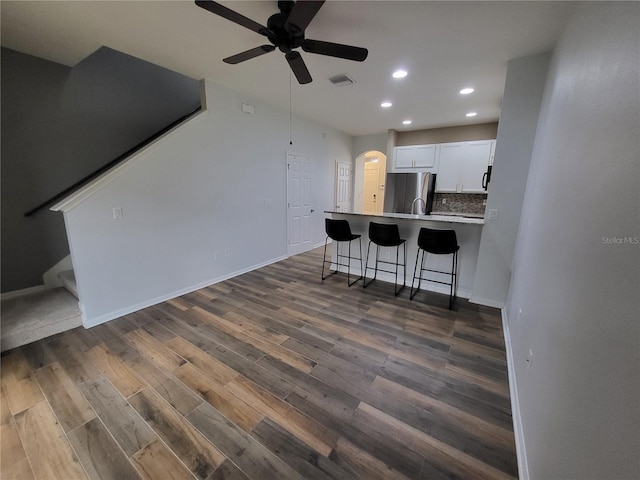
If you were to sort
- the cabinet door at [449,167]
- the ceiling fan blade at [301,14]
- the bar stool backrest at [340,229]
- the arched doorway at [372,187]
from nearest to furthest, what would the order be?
the ceiling fan blade at [301,14]
the bar stool backrest at [340,229]
the cabinet door at [449,167]
the arched doorway at [372,187]

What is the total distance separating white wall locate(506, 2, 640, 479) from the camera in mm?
653

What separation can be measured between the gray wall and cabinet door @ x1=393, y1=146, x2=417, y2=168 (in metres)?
4.84

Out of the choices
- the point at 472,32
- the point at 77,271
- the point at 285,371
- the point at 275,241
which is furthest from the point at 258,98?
the point at 285,371

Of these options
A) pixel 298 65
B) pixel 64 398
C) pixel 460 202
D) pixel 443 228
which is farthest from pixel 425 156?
pixel 64 398

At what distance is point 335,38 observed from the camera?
7.59 feet

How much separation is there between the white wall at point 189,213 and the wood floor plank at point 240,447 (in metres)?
1.93

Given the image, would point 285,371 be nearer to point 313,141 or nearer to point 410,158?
point 313,141

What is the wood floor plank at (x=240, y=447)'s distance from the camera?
129 cm

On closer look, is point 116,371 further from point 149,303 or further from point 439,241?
point 439,241

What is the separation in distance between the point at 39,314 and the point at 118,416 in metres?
2.10

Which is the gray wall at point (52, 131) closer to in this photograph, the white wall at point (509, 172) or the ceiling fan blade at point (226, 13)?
the ceiling fan blade at point (226, 13)

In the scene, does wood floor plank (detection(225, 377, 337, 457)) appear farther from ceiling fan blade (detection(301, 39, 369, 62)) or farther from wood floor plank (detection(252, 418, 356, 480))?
ceiling fan blade (detection(301, 39, 369, 62))

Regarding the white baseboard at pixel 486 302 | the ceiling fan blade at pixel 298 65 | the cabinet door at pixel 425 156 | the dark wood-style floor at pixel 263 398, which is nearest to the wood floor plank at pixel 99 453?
the dark wood-style floor at pixel 263 398

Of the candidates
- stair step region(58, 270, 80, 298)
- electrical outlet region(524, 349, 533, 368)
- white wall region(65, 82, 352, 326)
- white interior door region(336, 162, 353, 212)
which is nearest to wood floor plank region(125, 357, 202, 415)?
white wall region(65, 82, 352, 326)
